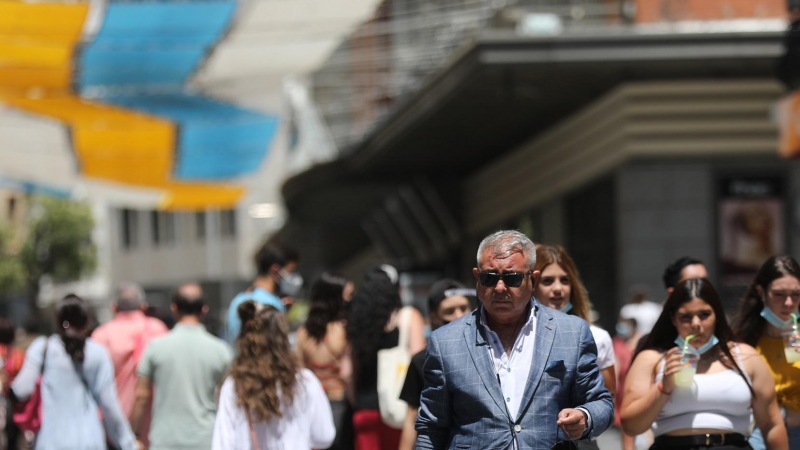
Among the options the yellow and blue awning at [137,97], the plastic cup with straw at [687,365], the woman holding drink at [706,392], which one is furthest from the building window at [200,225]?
the plastic cup with straw at [687,365]

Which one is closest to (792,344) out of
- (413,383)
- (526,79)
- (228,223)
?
(413,383)

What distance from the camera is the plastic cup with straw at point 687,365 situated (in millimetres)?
6070

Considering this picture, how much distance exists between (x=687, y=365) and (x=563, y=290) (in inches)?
40.0

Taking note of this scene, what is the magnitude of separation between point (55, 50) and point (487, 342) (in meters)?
16.2

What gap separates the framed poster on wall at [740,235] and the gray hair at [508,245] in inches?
572

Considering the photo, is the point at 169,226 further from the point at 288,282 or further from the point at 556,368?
the point at 556,368

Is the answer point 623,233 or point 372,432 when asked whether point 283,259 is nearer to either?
point 372,432

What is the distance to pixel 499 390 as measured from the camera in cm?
499

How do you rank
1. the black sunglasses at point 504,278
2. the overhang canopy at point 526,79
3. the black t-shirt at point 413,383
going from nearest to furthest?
the black sunglasses at point 504,278 < the black t-shirt at point 413,383 < the overhang canopy at point 526,79

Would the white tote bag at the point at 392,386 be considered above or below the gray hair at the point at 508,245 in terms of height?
below

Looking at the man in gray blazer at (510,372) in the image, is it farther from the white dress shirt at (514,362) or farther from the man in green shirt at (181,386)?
the man in green shirt at (181,386)

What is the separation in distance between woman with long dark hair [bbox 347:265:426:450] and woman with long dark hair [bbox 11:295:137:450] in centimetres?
143

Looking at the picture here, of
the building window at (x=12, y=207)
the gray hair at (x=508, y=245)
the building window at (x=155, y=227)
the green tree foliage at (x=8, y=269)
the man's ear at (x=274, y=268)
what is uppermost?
the building window at (x=12, y=207)

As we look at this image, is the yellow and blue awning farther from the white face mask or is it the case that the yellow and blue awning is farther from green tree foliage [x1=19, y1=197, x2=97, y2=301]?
green tree foliage [x1=19, y1=197, x2=97, y2=301]
